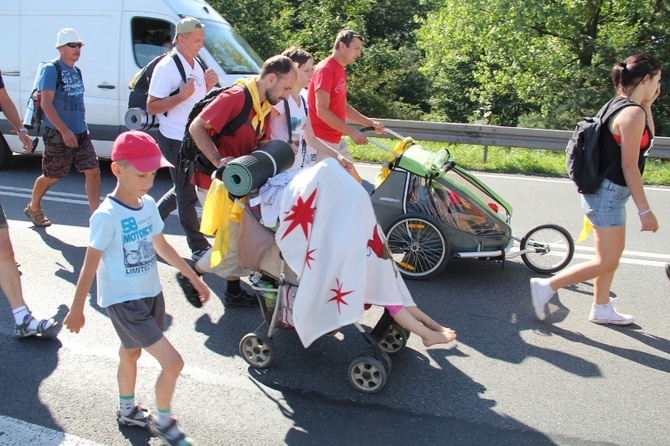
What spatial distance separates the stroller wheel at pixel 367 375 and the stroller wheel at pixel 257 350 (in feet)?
1.70

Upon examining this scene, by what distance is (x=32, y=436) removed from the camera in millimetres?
3373

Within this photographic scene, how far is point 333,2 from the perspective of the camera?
2316cm

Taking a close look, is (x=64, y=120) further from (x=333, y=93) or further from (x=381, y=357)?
(x=381, y=357)

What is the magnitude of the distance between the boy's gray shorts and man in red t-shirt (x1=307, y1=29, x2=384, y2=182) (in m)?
2.88

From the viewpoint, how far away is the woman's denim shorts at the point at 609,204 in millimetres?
4535

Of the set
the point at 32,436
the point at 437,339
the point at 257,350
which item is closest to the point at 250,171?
the point at 257,350

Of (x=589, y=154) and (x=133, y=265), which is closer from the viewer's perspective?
(x=133, y=265)

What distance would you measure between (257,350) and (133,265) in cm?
113

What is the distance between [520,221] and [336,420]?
4.39m

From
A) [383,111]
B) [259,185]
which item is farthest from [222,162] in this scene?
[383,111]

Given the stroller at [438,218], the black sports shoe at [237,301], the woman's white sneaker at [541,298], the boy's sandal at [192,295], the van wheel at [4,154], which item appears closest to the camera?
the boy's sandal at [192,295]

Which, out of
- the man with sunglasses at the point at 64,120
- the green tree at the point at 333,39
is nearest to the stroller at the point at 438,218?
the man with sunglasses at the point at 64,120

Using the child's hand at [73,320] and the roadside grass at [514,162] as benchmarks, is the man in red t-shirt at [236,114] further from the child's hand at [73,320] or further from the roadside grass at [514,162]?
the roadside grass at [514,162]

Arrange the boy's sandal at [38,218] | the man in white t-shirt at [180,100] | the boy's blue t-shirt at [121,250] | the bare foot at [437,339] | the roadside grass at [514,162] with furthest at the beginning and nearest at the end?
the roadside grass at [514,162] → the boy's sandal at [38,218] → the man in white t-shirt at [180,100] → the bare foot at [437,339] → the boy's blue t-shirt at [121,250]
